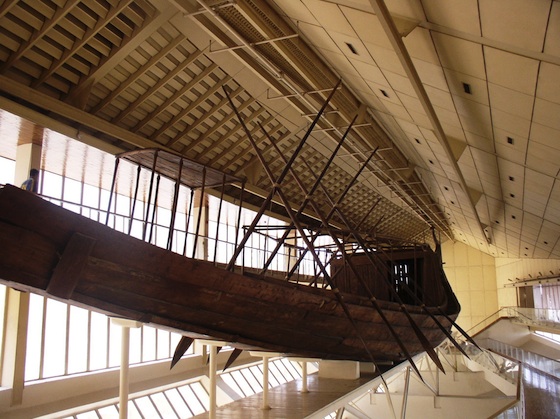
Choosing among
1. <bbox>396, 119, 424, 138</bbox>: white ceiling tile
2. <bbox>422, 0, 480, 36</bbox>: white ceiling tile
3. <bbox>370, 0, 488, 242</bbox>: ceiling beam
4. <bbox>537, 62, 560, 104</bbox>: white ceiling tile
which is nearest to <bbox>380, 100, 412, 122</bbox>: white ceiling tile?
<bbox>396, 119, 424, 138</bbox>: white ceiling tile

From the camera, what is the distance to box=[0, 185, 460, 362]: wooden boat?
3855 millimetres

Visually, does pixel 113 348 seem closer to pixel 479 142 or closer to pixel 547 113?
pixel 479 142

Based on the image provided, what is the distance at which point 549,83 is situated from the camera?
4.79 meters

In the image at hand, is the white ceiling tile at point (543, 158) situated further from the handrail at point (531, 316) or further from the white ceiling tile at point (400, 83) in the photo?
the handrail at point (531, 316)

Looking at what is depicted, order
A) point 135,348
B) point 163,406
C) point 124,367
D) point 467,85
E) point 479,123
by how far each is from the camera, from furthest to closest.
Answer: point 135,348
point 163,406
point 479,123
point 467,85
point 124,367

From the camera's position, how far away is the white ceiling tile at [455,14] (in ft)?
14.2

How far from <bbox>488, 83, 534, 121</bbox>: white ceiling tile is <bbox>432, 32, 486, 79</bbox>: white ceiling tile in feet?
0.90

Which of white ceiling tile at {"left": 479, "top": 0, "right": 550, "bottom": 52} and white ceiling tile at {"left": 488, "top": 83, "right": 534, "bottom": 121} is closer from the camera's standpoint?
white ceiling tile at {"left": 479, "top": 0, "right": 550, "bottom": 52}

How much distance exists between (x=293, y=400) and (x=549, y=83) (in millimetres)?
5470

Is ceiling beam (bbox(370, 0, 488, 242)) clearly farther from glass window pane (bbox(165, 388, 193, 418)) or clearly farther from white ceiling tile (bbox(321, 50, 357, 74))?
glass window pane (bbox(165, 388, 193, 418))

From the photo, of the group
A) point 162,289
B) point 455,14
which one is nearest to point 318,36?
point 455,14

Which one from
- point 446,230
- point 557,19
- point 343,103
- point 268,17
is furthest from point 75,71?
point 446,230

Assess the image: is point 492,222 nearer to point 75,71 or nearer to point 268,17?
point 268,17

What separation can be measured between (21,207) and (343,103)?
783 centimetres
